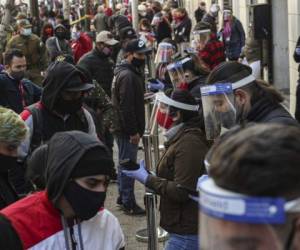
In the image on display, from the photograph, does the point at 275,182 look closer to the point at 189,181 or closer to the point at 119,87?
the point at 189,181

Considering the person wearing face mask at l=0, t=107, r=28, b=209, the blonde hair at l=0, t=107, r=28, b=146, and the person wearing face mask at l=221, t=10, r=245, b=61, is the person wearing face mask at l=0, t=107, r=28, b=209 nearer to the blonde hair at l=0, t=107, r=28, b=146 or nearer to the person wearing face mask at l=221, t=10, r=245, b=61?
the blonde hair at l=0, t=107, r=28, b=146

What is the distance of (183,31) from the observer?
72.9 feet

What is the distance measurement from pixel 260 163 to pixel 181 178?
3.05 metres

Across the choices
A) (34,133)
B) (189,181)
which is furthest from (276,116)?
(34,133)

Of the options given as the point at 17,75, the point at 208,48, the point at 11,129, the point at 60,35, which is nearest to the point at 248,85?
the point at 11,129

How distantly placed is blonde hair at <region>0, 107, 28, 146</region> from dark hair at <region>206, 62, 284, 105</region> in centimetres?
123

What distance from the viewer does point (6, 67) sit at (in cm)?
751

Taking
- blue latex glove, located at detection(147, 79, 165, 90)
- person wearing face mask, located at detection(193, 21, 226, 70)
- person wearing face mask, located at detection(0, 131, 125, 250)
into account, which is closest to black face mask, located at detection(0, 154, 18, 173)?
person wearing face mask, located at detection(0, 131, 125, 250)

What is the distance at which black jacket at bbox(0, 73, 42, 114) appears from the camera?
282 inches

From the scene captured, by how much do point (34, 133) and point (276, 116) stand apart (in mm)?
1916

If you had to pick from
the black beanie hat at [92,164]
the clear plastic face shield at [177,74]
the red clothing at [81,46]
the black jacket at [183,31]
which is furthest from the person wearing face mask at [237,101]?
the black jacket at [183,31]

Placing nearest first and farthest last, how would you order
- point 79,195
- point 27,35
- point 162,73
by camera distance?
1. point 79,195
2. point 162,73
3. point 27,35

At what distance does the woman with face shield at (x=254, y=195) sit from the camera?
4.80 ft

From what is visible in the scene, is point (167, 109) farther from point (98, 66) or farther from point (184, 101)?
point (98, 66)
